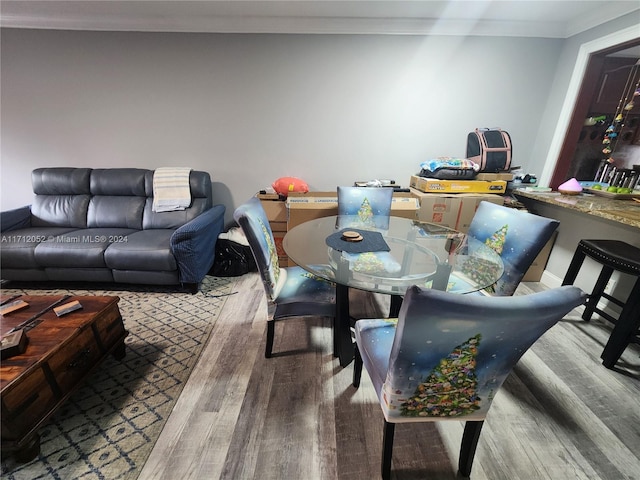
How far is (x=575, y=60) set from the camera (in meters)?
2.38

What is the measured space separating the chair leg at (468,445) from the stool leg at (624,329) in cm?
127

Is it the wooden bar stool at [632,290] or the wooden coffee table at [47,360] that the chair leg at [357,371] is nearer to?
the wooden coffee table at [47,360]

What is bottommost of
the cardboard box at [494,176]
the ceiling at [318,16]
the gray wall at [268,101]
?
the cardboard box at [494,176]

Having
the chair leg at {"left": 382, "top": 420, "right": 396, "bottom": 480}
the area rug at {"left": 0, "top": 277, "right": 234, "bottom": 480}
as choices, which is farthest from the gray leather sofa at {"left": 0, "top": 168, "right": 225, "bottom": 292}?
the chair leg at {"left": 382, "top": 420, "right": 396, "bottom": 480}

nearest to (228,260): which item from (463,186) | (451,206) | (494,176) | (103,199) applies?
(103,199)

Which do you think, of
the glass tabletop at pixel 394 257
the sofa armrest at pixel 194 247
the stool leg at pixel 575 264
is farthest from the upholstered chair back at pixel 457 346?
the sofa armrest at pixel 194 247

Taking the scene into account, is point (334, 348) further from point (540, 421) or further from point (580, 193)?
point (580, 193)

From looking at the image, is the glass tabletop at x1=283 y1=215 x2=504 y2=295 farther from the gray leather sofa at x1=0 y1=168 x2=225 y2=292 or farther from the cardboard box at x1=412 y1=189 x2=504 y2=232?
the gray leather sofa at x1=0 y1=168 x2=225 y2=292

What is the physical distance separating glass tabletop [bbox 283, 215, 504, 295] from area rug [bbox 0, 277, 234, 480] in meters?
0.98

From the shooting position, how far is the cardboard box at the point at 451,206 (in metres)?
→ 2.45

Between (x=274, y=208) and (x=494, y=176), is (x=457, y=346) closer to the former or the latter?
(x=274, y=208)

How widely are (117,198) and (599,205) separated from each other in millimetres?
4244

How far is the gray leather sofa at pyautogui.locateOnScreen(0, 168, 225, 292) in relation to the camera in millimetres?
2105

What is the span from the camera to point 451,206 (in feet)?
8.09
